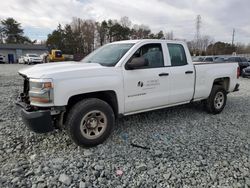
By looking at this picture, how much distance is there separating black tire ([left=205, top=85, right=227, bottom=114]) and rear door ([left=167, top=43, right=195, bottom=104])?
0.82 metres

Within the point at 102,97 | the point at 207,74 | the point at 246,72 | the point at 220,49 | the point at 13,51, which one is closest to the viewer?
the point at 102,97

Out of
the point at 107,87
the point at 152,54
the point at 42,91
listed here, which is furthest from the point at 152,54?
the point at 42,91

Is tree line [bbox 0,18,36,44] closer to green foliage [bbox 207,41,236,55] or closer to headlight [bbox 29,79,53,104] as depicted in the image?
green foliage [bbox 207,41,236,55]

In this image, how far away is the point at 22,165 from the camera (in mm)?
2998

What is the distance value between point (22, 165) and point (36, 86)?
1174 mm

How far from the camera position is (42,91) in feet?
10.1

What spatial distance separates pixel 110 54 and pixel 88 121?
152cm

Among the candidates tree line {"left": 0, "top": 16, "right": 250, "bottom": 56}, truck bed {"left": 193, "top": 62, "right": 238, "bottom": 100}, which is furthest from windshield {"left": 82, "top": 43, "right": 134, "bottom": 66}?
tree line {"left": 0, "top": 16, "right": 250, "bottom": 56}

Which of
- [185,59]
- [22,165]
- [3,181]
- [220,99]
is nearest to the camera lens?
[3,181]

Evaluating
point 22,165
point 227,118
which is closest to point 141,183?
point 22,165

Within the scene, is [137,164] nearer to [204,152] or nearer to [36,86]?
[204,152]

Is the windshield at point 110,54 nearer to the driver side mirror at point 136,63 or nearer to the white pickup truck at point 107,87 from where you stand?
the white pickup truck at point 107,87

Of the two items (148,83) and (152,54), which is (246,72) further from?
(148,83)

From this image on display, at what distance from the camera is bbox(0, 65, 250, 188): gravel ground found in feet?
8.94
